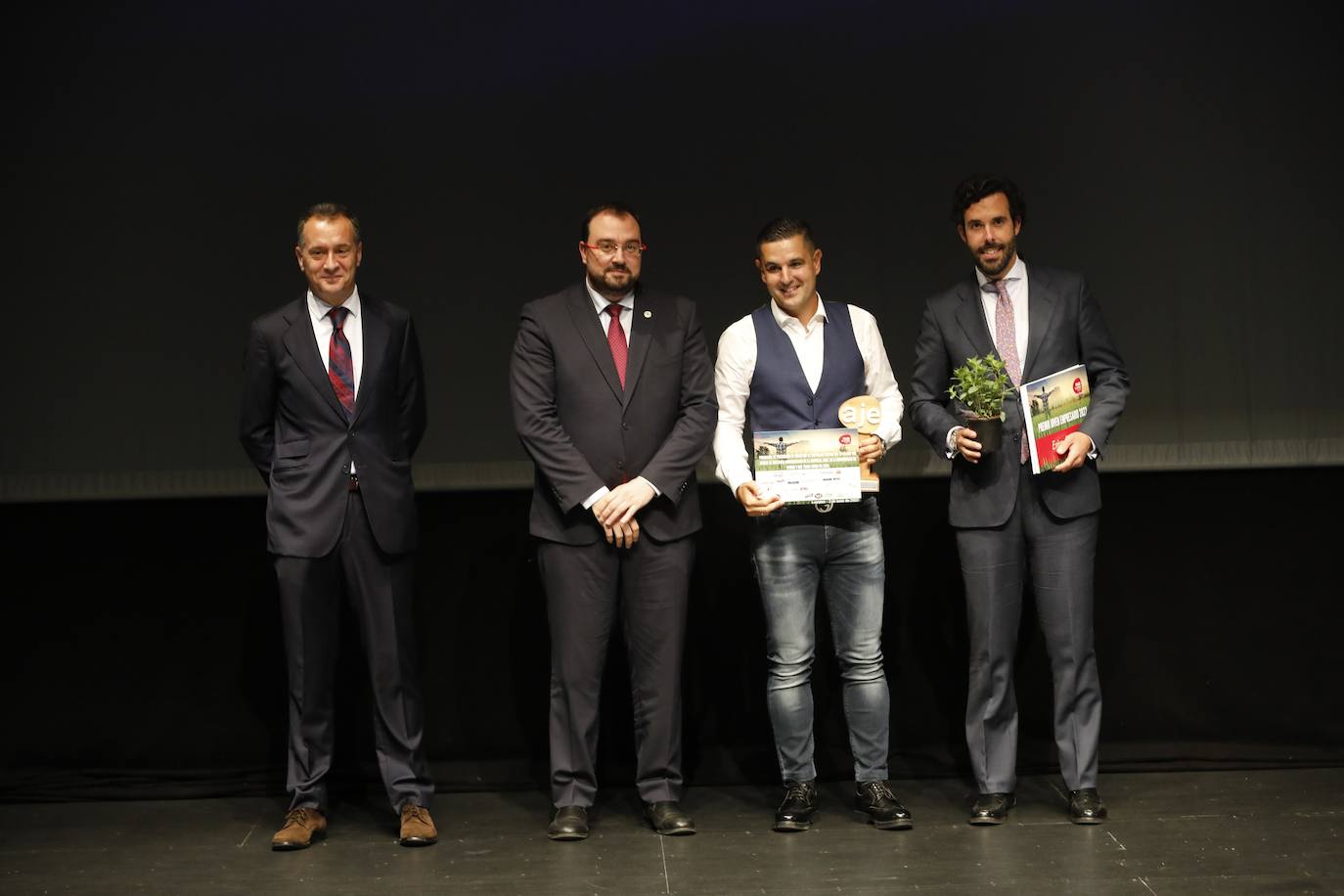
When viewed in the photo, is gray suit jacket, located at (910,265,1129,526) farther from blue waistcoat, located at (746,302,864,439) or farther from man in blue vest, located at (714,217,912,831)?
blue waistcoat, located at (746,302,864,439)

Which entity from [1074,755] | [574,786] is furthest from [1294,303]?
[574,786]

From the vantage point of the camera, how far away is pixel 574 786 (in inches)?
159

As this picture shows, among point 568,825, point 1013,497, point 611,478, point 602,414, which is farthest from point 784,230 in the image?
point 568,825

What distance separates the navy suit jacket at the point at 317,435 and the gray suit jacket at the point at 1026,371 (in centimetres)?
142

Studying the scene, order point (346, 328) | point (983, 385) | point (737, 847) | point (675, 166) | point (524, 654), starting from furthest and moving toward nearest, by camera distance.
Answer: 1. point (675, 166)
2. point (524, 654)
3. point (346, 328)
4. point (737, 847)
5. point (983, 385)

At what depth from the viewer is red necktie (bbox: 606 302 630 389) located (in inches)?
158

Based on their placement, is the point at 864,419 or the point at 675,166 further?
the point at 675,166

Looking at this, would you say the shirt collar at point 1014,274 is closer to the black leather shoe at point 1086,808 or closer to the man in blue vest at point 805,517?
the man in blue vest at point 805,517

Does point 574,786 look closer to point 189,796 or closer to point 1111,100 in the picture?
point 189,796

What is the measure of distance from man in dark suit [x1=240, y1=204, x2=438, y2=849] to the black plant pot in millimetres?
1501

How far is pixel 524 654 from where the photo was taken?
15.2ft

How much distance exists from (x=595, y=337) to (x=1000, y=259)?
109cm

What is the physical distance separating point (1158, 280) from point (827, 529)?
5.22 feet

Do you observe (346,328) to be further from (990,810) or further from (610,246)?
(990,810)
